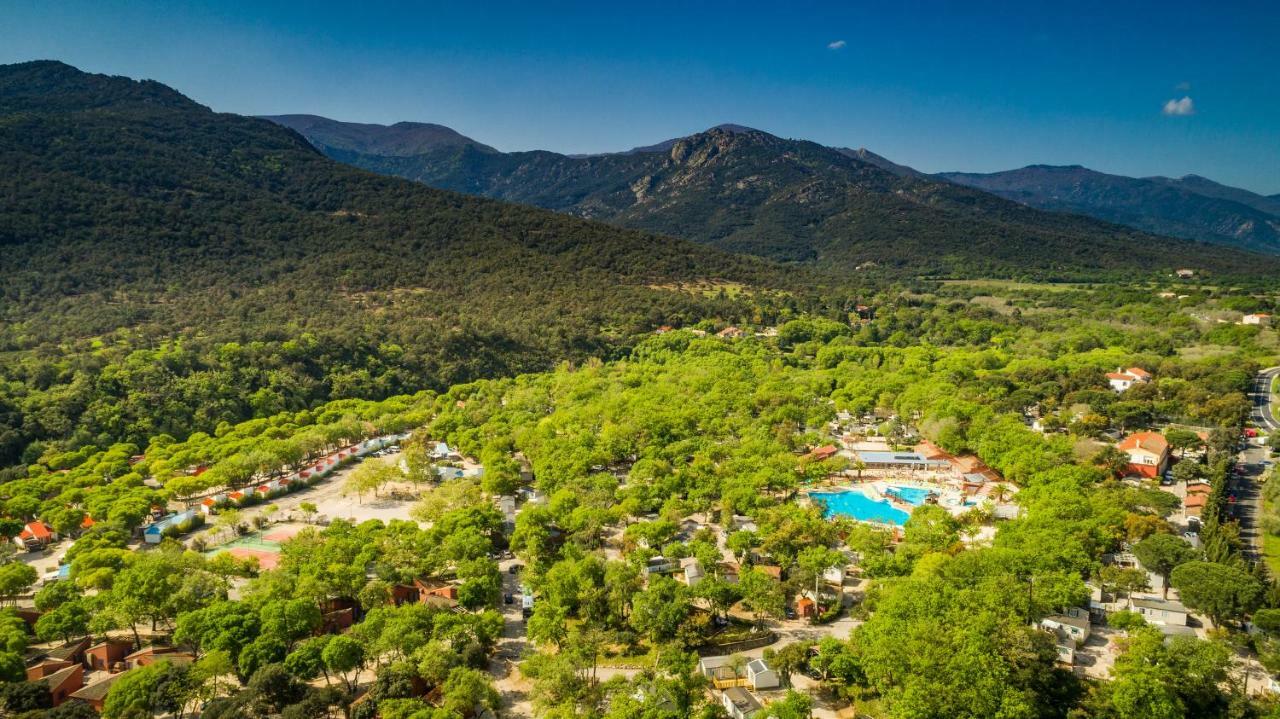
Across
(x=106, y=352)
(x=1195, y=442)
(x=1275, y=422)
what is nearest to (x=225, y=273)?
(x=106, y=352)

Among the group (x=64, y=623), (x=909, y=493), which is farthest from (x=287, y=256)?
(x=909, y=493)

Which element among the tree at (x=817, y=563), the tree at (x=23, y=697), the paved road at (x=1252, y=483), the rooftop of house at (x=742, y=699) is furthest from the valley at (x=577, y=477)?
the rooftop of house at (x=742, y=699)

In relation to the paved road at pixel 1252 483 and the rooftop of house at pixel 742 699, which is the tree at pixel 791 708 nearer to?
the rooftop of house at pixel 742 699

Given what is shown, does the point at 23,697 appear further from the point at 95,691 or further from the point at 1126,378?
the point at 1126,378

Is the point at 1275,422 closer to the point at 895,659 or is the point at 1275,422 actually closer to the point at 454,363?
the point at 895,659

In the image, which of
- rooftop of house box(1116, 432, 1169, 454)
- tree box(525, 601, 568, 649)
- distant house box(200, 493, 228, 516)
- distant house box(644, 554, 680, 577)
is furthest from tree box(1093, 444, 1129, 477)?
distant house box(200, 493, 228, 516)
